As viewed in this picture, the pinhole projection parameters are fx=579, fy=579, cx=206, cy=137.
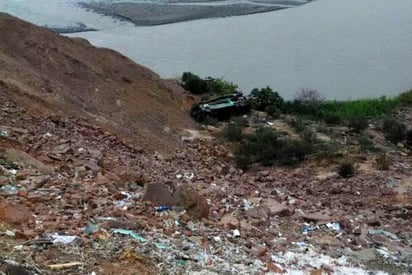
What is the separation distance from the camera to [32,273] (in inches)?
138

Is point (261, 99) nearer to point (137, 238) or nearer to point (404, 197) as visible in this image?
point (404, 197)

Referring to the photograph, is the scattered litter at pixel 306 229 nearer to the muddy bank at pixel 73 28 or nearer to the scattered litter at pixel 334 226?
the scattered litter at pixel 334 226

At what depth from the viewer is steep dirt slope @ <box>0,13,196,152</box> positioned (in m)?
10.3

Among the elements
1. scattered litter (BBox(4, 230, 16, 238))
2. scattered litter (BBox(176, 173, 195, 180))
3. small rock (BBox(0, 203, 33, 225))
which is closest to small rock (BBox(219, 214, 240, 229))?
small rock (BBox(0, 203, 33, 225))

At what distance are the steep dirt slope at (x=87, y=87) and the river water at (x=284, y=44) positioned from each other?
17.6ft

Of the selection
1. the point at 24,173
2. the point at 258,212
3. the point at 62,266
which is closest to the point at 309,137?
the point at 258,212

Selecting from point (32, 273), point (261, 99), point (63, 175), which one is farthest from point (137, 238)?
point (261, 99)

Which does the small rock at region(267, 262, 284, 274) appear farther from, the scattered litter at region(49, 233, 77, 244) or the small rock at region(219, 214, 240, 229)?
the scattered litter at region(49, 233, 77, 244)

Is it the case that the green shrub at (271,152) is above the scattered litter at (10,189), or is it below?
below

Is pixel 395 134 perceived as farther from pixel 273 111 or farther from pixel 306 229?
pixel 306 229

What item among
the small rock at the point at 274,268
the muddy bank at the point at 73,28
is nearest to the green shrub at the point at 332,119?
the small rock at the point at 274,268

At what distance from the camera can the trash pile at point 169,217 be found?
4055mm

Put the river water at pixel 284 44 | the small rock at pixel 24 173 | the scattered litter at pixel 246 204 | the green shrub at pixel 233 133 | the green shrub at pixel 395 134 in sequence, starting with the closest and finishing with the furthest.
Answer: the small rock at pixel 24 173 → the scattered litter at pixel 246 204 → the green shrub at pixel 233 133 → the green shrub at pixel 395 134 → the river water at pixel 284 44

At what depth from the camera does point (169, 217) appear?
5.11 m
